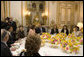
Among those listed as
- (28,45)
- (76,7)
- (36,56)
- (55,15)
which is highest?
(76,7)

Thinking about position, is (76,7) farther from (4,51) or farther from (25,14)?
(4,51)

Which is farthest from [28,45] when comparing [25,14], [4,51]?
[25,14]

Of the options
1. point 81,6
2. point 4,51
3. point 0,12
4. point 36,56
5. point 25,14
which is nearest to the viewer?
point 36,56

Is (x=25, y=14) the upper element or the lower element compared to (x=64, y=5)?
lower

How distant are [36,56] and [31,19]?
688 cm

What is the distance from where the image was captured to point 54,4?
28.9 ft

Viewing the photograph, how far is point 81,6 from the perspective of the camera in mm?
8797

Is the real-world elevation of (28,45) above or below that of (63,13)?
below

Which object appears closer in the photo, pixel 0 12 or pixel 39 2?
pixel 0 12

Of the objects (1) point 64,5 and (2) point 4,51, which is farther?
(1) point 64,5

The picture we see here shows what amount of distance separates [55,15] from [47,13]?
61 centimetres

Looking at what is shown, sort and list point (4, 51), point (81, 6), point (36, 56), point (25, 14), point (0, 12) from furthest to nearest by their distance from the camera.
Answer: point (81, 6), point (25, 14), point (0, 12), point (4, 51), point (36, 56)

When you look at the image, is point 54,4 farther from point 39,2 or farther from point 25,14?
point 25,14

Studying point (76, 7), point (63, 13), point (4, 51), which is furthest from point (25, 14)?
point (4, 51)
